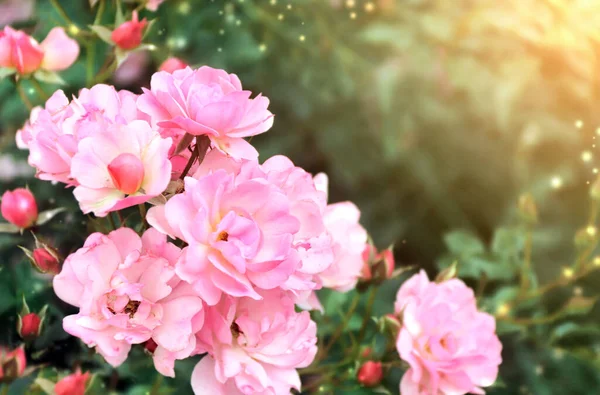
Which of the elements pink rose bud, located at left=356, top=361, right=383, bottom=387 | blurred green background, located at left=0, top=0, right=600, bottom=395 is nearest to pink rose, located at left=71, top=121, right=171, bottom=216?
pink rose bud, located at left=356, top=361, right=383, bottom=387

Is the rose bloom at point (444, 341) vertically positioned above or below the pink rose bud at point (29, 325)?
above

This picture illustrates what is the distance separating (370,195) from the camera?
1.07 metres

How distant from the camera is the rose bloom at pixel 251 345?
342 millimetres

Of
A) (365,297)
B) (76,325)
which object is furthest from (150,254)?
(365,297)

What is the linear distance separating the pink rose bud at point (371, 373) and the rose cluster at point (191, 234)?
6.1 inches

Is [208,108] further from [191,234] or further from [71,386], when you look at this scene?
Result: [71,386]

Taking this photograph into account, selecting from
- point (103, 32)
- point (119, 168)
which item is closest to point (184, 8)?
point (103, 32)

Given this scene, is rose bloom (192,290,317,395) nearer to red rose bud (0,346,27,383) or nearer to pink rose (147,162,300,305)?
pink rose (147,162,300,305)

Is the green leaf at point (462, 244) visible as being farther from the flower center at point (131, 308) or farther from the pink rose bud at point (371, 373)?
the flower center at point (131, 308)

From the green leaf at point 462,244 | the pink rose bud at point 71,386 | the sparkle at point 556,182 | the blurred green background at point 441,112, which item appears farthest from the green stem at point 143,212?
the sparkle at point 556,182

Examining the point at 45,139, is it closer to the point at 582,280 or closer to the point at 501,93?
the point at 501,93

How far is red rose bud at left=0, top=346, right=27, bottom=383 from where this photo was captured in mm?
438

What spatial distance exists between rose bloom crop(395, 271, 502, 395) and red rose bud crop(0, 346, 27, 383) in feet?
0.88

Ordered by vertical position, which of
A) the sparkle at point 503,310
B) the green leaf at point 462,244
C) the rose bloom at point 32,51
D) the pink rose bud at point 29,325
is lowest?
the green leaf at point 462,244
